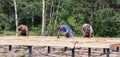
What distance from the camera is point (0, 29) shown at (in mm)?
36156

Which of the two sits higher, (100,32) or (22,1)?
(22,1)

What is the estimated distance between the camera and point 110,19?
28547 mm

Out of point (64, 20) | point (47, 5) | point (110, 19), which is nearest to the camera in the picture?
point (110, 19)

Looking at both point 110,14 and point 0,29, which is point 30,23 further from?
point 110,14

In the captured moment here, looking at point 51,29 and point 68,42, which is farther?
point 51,29

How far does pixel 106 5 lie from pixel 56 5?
695cm

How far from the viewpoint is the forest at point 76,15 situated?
2889cm

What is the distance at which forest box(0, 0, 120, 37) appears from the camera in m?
28.9

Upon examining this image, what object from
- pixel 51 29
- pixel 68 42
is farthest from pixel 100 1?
pixel 68 42

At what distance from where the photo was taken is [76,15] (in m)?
29.9

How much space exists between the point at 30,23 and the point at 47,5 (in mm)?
5037

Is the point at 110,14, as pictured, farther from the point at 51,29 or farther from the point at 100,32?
the point at 51,29

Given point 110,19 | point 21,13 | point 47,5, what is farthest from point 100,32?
point 21,13

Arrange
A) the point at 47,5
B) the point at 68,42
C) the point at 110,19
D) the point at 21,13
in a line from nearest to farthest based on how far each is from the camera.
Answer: the point at 68,42 < the point at 110,19 < the point at 47,5 < the point at 21,13
